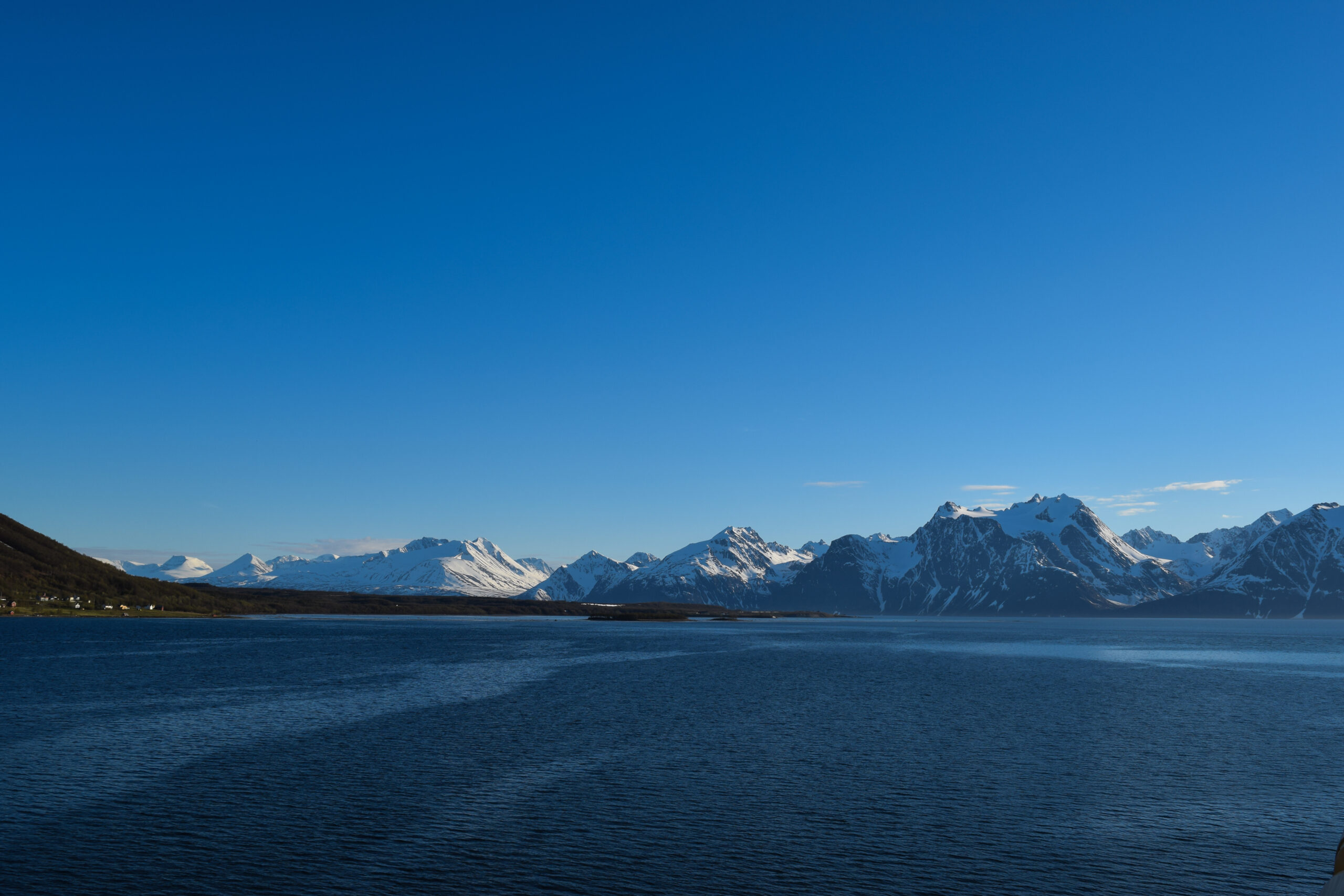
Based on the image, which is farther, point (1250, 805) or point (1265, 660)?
point (1265, 660)

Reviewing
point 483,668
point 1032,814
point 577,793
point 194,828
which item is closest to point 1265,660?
point 483,668

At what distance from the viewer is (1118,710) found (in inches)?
3346

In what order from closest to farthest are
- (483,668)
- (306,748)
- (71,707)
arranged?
(306,748) < (71,707) < (483,668)

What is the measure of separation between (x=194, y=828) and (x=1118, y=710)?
78.6 metres

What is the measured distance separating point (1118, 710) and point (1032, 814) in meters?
47.2

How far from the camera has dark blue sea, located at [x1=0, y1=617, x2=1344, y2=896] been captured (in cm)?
3562

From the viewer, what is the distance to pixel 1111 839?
4084 cm

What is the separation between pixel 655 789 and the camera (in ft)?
163

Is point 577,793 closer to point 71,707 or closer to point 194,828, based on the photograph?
point 194,828

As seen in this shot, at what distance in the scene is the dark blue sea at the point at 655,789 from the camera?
117 feet

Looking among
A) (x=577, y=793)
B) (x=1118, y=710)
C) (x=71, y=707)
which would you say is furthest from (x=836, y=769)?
(x=71, y=707)

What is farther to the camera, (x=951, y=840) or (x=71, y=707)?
(x=71, y=707)

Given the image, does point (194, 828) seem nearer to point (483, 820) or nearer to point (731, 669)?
point (483, 820)

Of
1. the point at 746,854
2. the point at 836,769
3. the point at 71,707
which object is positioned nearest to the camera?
the point at 746,854
